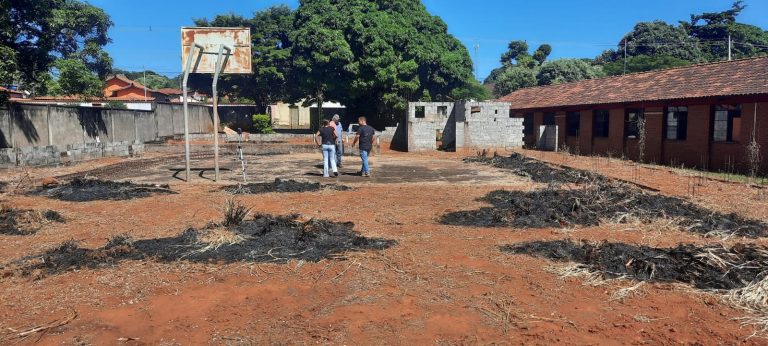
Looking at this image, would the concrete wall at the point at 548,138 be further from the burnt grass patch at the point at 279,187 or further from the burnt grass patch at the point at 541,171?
the burnt grass patch at the point at 279,187

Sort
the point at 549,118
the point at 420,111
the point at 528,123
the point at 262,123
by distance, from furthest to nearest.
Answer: the point at 262,123, the point at 528,123, the point at 549,118, the point at 420,111

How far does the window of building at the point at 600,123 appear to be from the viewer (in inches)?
935

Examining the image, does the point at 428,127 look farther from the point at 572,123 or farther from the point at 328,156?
the point at 328,156

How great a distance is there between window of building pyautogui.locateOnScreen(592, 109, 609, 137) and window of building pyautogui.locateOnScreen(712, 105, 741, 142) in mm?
5386

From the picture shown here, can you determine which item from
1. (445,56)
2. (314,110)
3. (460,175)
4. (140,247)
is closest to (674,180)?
(460,175)

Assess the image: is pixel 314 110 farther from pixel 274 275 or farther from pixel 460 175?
pixel 274 275

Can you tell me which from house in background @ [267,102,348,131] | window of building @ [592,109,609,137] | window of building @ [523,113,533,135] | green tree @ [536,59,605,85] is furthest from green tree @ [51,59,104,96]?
green tree @ [536,59,605,85]

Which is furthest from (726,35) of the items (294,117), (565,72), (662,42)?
(294,117)

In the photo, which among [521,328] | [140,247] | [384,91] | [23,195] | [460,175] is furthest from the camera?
[384,91]

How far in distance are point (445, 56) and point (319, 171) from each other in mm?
21096

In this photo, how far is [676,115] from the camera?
19.5 meters

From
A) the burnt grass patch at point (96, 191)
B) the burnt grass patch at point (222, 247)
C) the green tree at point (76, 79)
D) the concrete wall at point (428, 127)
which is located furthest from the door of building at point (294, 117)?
the burnt grass patch at point (222, 247)

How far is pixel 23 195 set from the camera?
1111cm

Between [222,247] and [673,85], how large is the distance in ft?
64.3
